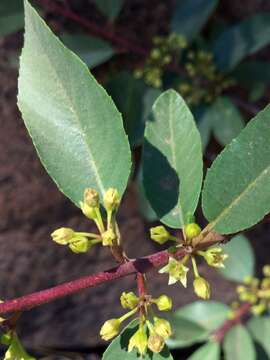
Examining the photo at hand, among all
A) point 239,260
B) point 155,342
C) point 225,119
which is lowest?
point 239,260

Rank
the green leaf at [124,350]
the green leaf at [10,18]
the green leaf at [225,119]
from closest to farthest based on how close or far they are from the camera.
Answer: the green leaf at [124,350]
the green leaf at [10,18]
the green leaf at [225,119]

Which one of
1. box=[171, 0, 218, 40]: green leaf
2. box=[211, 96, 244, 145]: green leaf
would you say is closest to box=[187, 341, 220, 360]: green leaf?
box=[211, 96, 244, 145]: green leaf

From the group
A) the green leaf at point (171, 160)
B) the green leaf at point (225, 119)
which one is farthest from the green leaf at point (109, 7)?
the green leaf at point (171, 160)

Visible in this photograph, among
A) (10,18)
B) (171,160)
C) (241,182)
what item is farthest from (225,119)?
(241,182)

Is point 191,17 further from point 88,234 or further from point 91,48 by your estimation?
point 88,234

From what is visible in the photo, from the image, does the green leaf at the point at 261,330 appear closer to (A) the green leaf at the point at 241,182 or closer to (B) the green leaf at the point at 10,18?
(B) the green leaf at the point at 10,18

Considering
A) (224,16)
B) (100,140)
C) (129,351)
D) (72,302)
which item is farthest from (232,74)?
(129,351)
